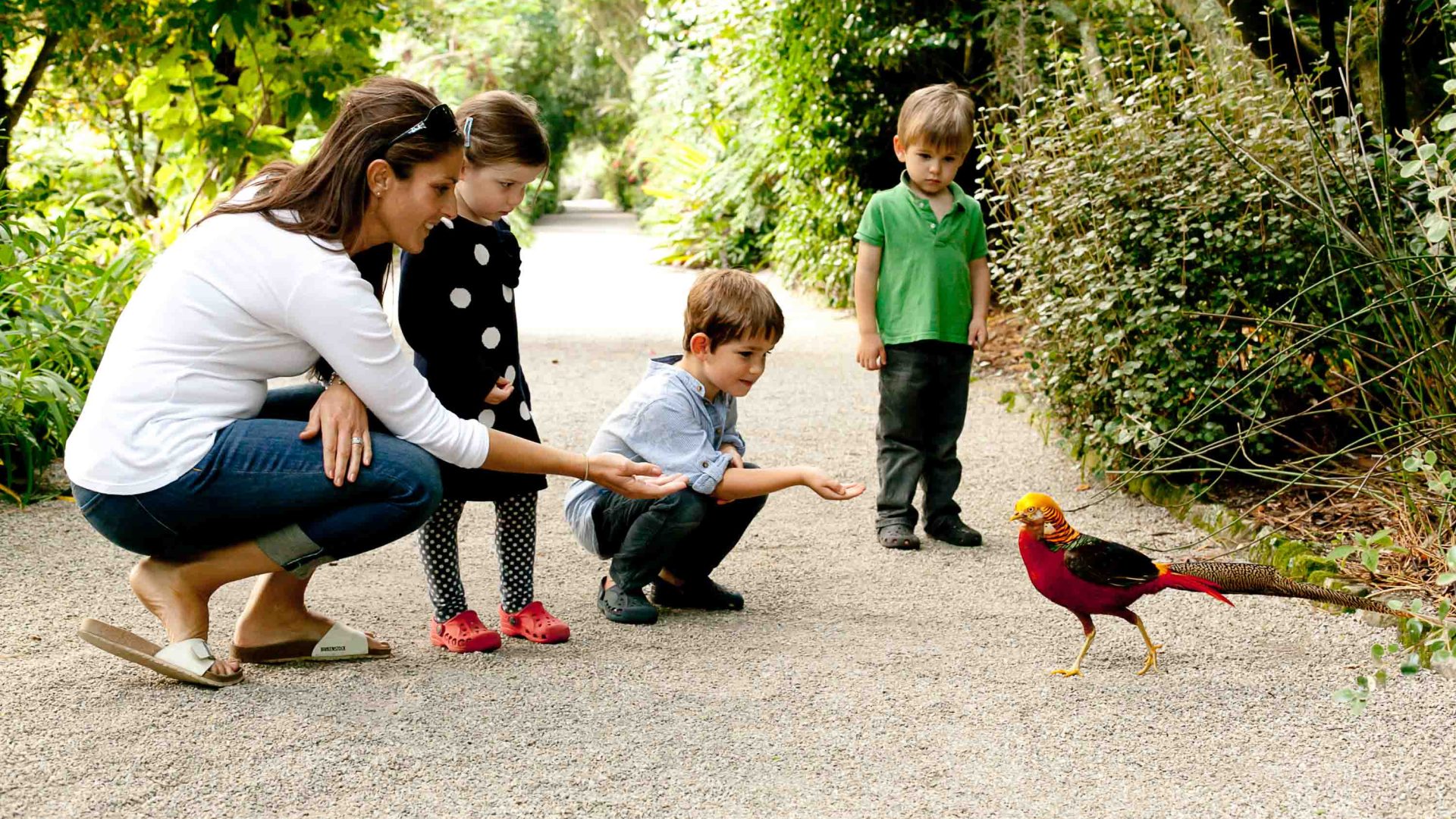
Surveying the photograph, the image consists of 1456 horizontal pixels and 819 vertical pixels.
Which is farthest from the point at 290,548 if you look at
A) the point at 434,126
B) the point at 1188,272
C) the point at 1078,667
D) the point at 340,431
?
the point at 1188,272

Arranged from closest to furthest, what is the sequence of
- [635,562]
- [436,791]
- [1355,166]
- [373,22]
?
[436,791] < [635,562] < [1355,166] < [373,22]

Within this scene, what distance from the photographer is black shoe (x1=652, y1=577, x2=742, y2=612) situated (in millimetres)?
3816

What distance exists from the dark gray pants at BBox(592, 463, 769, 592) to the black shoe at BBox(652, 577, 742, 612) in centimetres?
3

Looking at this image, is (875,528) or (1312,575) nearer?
(1312,575)

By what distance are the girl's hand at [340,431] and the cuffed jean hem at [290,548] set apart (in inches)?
6.4

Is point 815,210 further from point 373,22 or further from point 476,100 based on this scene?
point 476,100

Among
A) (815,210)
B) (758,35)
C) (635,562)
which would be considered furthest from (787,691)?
(758,35)

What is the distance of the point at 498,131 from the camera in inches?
125

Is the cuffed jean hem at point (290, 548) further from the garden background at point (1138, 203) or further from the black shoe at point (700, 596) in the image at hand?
the garden background at point (1138, 203)

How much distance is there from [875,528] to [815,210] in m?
6.56

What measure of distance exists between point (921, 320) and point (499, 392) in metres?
1.75

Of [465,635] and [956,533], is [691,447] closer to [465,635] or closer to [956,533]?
[465,635]

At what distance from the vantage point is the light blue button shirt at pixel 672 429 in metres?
3.48

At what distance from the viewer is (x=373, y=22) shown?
26.6 feet
